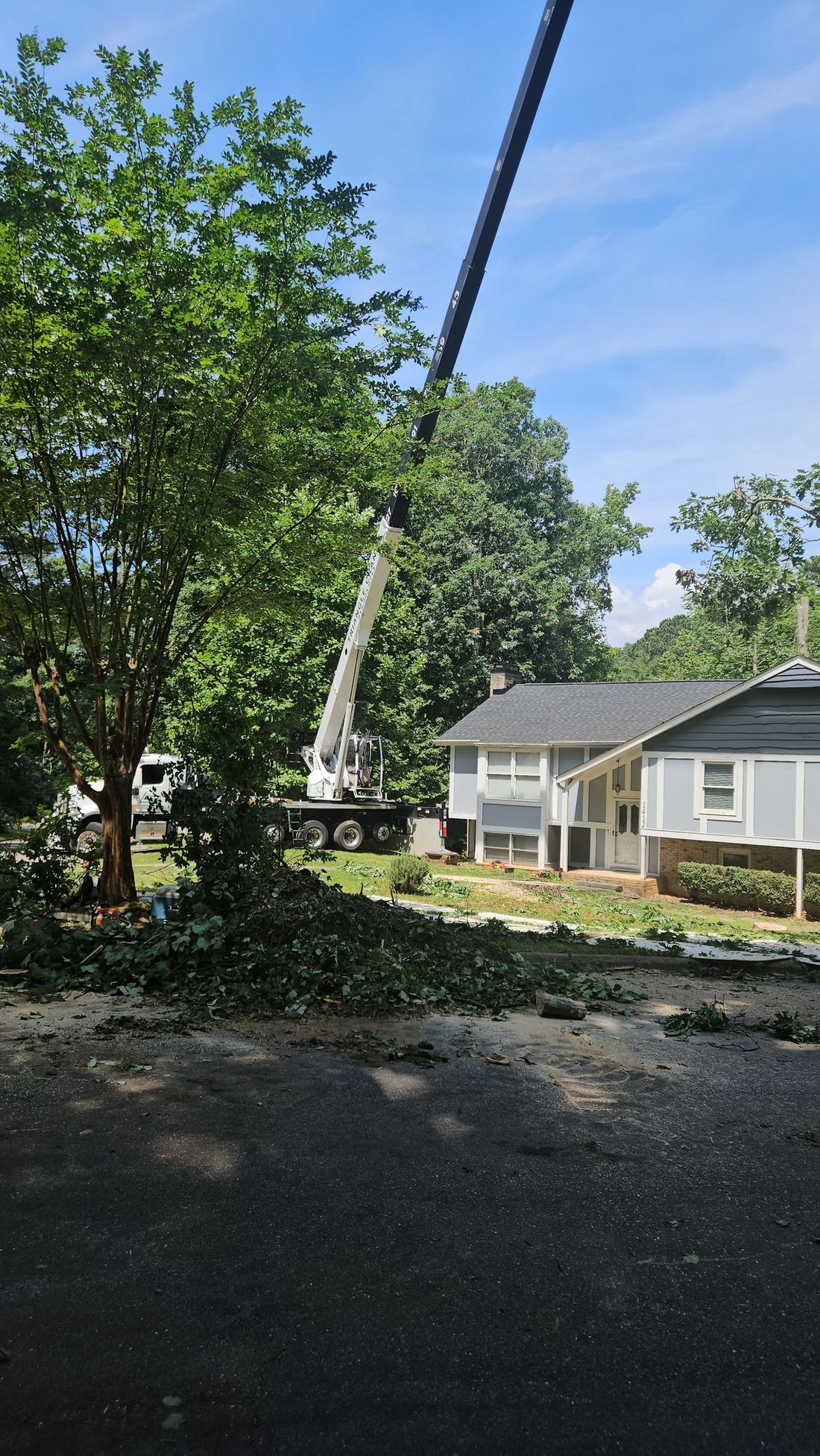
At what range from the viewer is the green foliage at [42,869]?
35.1 feet

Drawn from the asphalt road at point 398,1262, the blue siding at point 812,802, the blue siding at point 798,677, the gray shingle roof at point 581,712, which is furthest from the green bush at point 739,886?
the asphalt road at point 398,1262

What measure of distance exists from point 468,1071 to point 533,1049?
935mm

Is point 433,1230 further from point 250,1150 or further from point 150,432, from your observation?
point 150,432

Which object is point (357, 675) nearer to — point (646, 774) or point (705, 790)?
point (646, 774)

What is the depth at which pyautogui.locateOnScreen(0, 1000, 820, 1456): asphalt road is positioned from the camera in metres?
2.63

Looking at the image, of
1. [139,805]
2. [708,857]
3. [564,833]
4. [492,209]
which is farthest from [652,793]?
[492,209]

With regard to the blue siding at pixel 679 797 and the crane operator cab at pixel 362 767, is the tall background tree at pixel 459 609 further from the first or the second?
the blue siding at pixel 679 797

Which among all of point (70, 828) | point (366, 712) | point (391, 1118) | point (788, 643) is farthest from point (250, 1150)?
point (788, 643)

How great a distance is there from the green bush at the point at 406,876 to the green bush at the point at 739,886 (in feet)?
23.2

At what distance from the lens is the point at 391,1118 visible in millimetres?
5062

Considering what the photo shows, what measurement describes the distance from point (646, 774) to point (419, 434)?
1094 cm

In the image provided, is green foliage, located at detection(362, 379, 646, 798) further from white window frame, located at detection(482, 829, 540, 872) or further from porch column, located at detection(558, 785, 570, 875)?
porch column, located at detection(558, 785, 570, 875)

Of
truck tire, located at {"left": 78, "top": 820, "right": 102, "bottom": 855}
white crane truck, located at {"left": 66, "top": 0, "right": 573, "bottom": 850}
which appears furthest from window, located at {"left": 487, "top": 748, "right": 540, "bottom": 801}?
truck tire, located at {"left": 78, "top": 820, "right": 102, "bottom": 855}

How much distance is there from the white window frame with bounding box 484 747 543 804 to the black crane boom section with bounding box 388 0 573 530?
441 inches
